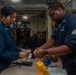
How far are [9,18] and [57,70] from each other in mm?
1020

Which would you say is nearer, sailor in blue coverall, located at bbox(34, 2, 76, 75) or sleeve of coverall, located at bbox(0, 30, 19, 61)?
sailor in blue coverall, located at bbox(34, 2, 76, 75)

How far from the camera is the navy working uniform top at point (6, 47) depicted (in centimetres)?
226

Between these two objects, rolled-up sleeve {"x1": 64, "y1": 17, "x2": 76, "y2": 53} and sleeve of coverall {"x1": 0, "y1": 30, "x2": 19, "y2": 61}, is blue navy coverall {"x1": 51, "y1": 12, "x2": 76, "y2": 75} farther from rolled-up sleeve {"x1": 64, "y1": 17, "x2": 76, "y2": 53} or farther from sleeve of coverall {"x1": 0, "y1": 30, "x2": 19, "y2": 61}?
sleeve of coverall {"x1": 0, "y1": 30, "x2": 19, "y2": 61}

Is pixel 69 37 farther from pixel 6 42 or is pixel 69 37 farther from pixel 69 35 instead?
pixel 6 42

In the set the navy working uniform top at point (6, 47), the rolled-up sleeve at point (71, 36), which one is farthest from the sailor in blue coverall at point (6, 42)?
the rolled-up sleeve at point (71, 36)

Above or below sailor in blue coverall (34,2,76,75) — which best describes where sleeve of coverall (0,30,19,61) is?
below

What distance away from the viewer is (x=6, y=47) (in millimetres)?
2365

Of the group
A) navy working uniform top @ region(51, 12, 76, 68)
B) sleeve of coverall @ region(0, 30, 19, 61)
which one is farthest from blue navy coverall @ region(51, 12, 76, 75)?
sleeve of coverall @ region(0, 30, 19, 61)

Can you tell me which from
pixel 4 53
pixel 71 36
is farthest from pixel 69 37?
pixel 4 53

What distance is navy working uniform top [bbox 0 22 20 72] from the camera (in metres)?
2.26

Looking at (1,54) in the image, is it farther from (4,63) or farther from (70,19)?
(70,19)

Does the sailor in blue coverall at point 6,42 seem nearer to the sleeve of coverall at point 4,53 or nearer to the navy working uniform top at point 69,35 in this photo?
the sleeve of coverall at point 4,53

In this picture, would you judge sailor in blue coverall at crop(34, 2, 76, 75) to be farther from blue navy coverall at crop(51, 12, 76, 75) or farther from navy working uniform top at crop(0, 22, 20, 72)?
navy working uniform top at crop(0, 22, 20, 72)

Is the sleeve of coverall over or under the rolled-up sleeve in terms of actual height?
under
